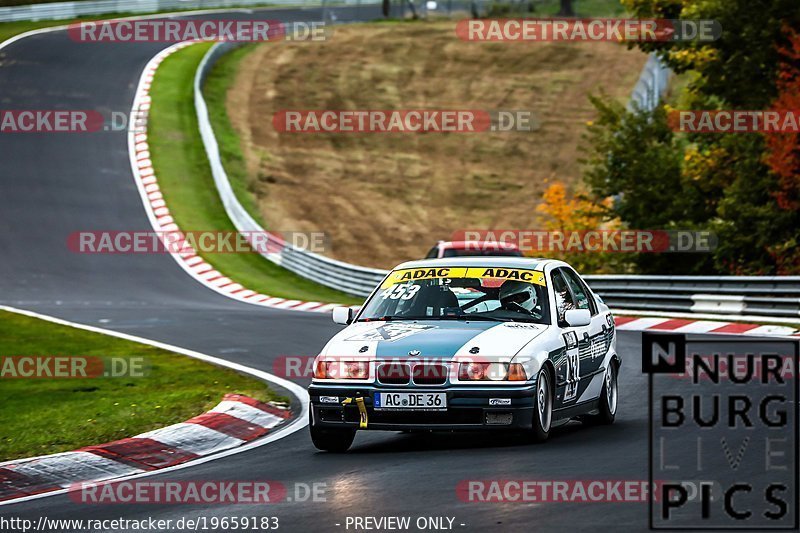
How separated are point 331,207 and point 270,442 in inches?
1230

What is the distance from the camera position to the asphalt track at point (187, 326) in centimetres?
789

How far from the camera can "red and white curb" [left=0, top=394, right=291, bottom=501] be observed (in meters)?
9.56

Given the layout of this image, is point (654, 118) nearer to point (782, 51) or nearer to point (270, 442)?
point (782, 51)

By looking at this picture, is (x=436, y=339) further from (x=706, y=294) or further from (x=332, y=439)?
(x=706, y=294)

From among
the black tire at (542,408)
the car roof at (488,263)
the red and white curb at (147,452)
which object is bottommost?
the red and white curb at (147,452)

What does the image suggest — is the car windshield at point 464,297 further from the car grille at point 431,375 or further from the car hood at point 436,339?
the car grille at point 431,375

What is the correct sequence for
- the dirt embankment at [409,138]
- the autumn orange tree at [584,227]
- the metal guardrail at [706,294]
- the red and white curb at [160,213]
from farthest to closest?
the dirt embankment at [409,138] → the autumn orange tree at [584,227] → the red and white curb at [160,213] → the metal guardrail at [706,294]

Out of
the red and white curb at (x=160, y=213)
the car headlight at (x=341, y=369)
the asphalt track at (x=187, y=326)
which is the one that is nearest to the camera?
the asphalt track at (x=187, y=326)

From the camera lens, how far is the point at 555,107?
54375 mm

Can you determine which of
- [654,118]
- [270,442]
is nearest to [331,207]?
[654,118]

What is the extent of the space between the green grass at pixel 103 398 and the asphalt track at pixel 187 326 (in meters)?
1.09

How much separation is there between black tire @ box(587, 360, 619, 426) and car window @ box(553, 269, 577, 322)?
29.0 inches

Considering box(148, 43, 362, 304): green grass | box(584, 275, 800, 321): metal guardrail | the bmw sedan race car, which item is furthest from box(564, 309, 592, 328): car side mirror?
box(148, 43, 362, 304): green grass

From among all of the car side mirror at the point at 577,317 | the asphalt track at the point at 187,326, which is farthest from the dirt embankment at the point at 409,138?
the car side mirror at the point at 577,317
